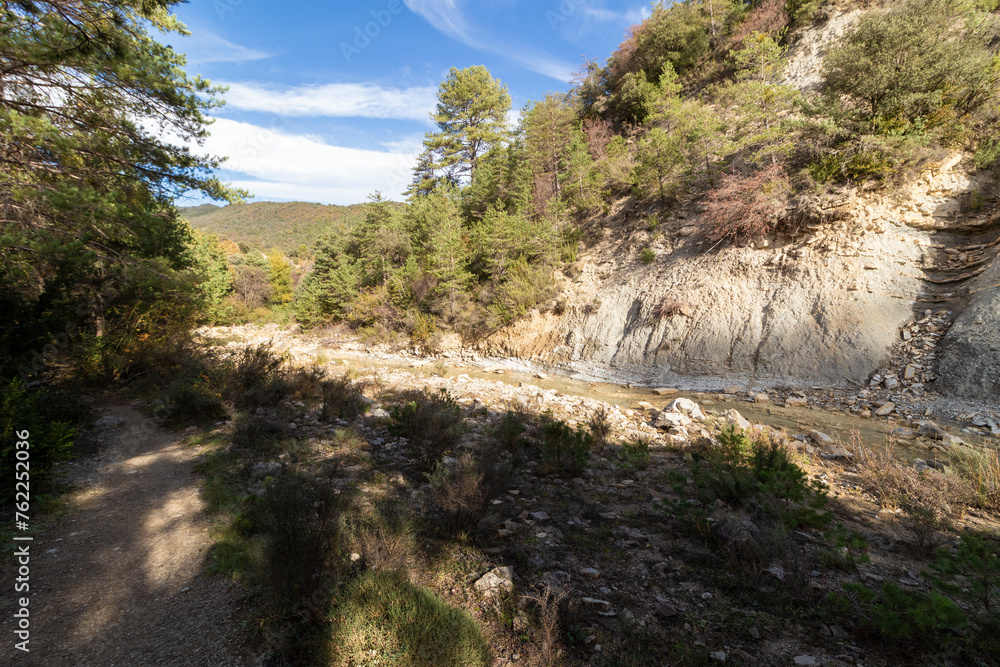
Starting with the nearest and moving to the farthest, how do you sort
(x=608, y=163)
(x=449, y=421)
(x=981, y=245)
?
(x=449, y=421) < (x=981, y=245) < (x=608, y=163)

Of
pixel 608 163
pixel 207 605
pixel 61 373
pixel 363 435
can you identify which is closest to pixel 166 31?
pixel 61 373

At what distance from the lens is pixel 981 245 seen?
32.1ft

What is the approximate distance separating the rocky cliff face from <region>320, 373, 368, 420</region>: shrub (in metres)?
9.42

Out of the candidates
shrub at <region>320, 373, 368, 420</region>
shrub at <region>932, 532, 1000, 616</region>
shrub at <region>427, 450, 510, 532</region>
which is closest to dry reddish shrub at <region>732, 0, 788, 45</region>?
shrub at <region>932, 532, 1000, 616</region>

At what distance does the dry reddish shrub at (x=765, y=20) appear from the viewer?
65.6 feet

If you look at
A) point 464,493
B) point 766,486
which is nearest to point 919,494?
point 766,486

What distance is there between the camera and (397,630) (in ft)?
7.66

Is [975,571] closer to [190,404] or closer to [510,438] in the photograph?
[510,438]

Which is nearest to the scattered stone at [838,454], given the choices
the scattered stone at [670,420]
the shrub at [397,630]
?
the scattered stone at [670,420]

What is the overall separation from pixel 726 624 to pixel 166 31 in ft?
41.4

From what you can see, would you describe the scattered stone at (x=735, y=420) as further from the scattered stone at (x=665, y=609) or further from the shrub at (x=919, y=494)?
the scattered stone at (x=665, y=609)

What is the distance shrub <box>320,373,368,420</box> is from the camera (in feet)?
24.0

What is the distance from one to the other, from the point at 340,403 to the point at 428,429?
2.71 metres

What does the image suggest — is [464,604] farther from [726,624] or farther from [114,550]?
[114,550]
